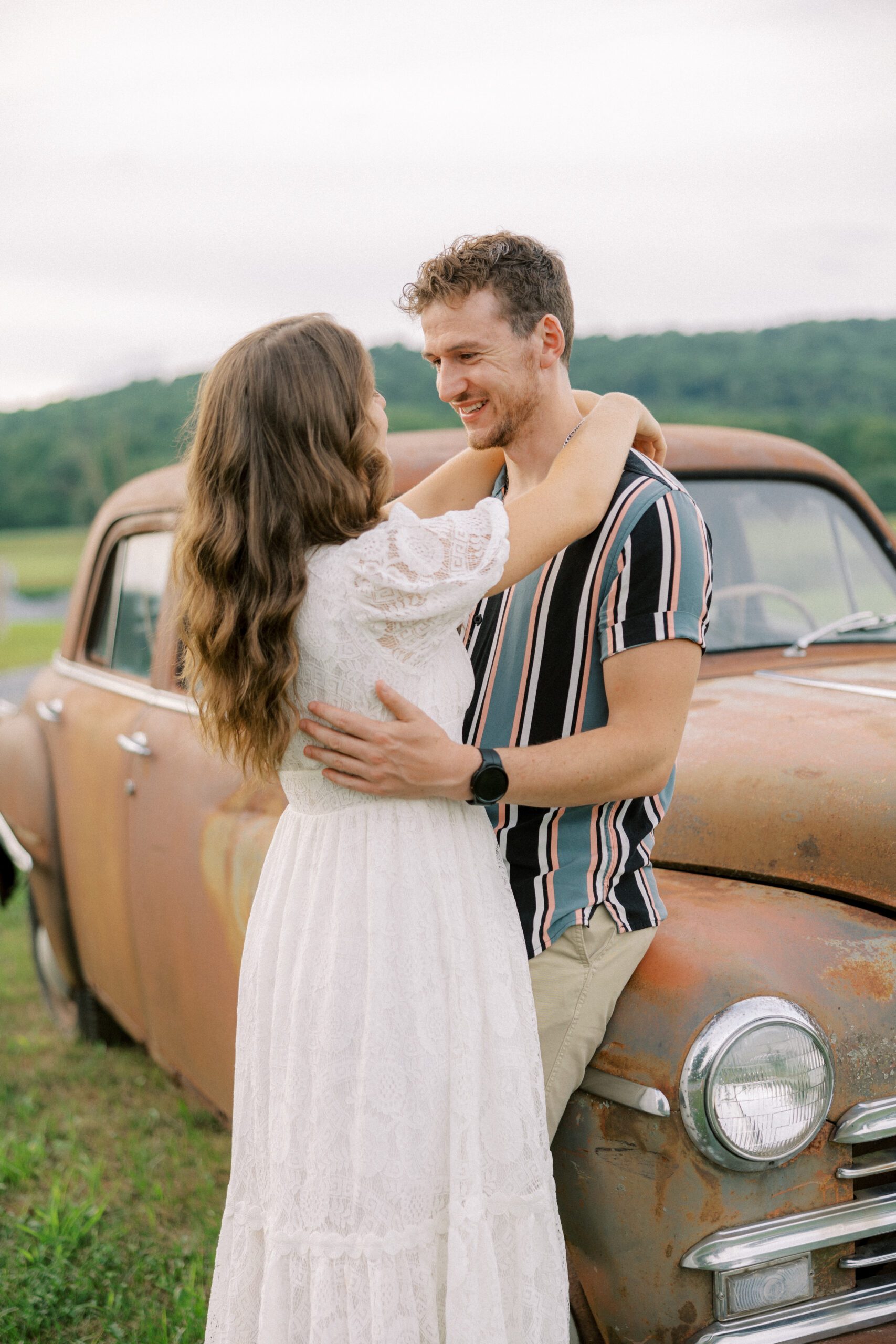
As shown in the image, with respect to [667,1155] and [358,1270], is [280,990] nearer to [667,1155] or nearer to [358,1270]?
[358,1270]

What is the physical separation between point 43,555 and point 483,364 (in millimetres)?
45459

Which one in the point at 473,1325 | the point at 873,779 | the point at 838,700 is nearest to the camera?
the point at 473,1325

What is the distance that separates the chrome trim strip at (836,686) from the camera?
8.25 ft

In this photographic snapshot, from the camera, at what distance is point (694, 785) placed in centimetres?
229

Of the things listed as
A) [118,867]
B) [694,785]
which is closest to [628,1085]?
[694,785]

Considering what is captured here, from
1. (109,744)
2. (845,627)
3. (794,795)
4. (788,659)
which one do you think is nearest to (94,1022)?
(109,744)

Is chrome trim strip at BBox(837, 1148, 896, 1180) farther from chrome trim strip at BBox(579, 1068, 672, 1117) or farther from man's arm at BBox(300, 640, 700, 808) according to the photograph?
man's arm at BBox(300, 640, 700, 808)

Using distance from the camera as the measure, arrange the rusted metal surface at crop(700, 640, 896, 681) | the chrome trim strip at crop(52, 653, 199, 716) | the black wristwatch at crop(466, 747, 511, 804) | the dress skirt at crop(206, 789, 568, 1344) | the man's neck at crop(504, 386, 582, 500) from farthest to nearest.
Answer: the chrome trim strip at crop(52, 653, 199, 716)
the rusted metal surface at crop(700, 640, 896, 681)
the man's neck at crop(504, 386, 582, 500)
the black wristwatch at crop(466, 747, 511, 804)
the dress skirt at crop(206, 789, 568, 1344)

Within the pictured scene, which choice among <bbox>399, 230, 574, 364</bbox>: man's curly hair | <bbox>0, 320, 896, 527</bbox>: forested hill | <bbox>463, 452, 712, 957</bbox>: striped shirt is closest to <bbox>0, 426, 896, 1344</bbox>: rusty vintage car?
<bbox>463, 452, 712, 957</bbox>: striped shirt

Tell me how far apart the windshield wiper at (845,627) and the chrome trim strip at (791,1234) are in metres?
1.48

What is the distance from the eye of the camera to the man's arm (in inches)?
65.0

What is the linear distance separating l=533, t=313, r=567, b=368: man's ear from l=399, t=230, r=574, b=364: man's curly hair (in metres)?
0.01

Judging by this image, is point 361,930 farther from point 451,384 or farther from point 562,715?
point 451,384

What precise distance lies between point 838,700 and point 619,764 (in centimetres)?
97
